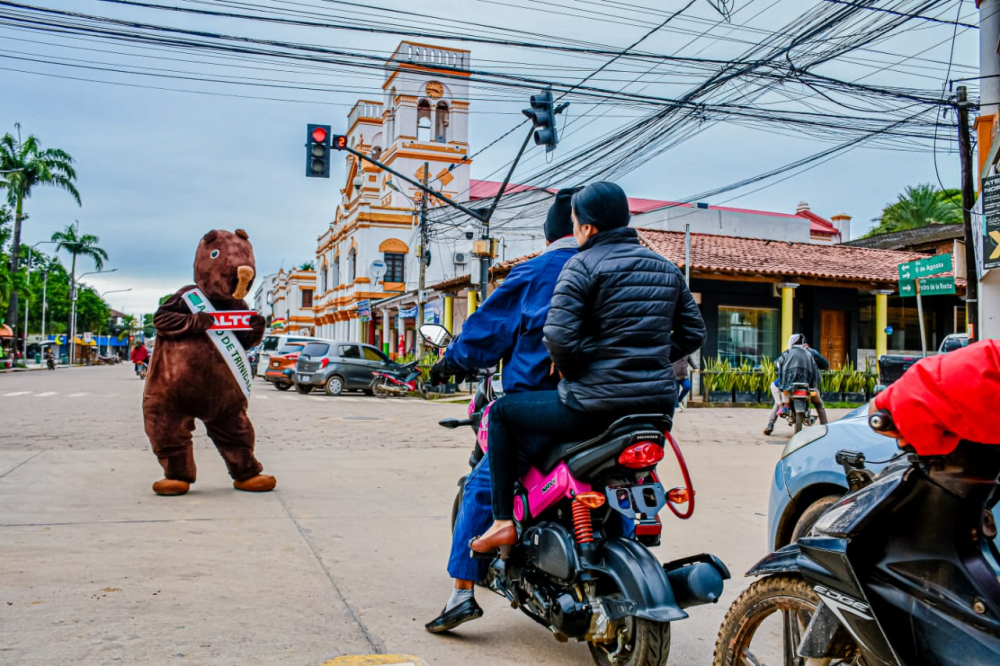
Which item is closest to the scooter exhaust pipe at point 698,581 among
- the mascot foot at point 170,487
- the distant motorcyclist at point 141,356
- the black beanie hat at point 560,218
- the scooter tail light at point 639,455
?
the scooter tail light at point 639,455

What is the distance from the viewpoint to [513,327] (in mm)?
3596

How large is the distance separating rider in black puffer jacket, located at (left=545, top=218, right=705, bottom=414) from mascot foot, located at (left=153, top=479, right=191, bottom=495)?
182 inches

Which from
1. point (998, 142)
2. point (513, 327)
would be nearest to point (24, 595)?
point (513, 327)

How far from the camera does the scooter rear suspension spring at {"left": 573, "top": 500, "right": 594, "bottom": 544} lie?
10.1ft

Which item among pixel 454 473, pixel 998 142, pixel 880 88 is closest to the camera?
pixel 454 473

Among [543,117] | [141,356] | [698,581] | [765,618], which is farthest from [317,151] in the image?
[141,356]

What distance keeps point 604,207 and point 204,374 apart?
4.46 m

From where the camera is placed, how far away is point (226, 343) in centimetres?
687

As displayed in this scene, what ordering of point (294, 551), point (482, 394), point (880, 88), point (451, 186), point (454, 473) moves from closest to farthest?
point (482, 394) → point (294, 551) → point (454, 473) → point (880, 88) → point (451, 186)

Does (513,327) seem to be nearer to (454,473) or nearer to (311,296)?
(454,473)

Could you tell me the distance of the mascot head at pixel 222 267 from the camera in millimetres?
7066

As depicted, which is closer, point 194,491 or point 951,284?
point 194,491

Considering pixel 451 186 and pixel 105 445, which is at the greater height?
pixel 451 186

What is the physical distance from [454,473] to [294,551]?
12.0 ft
